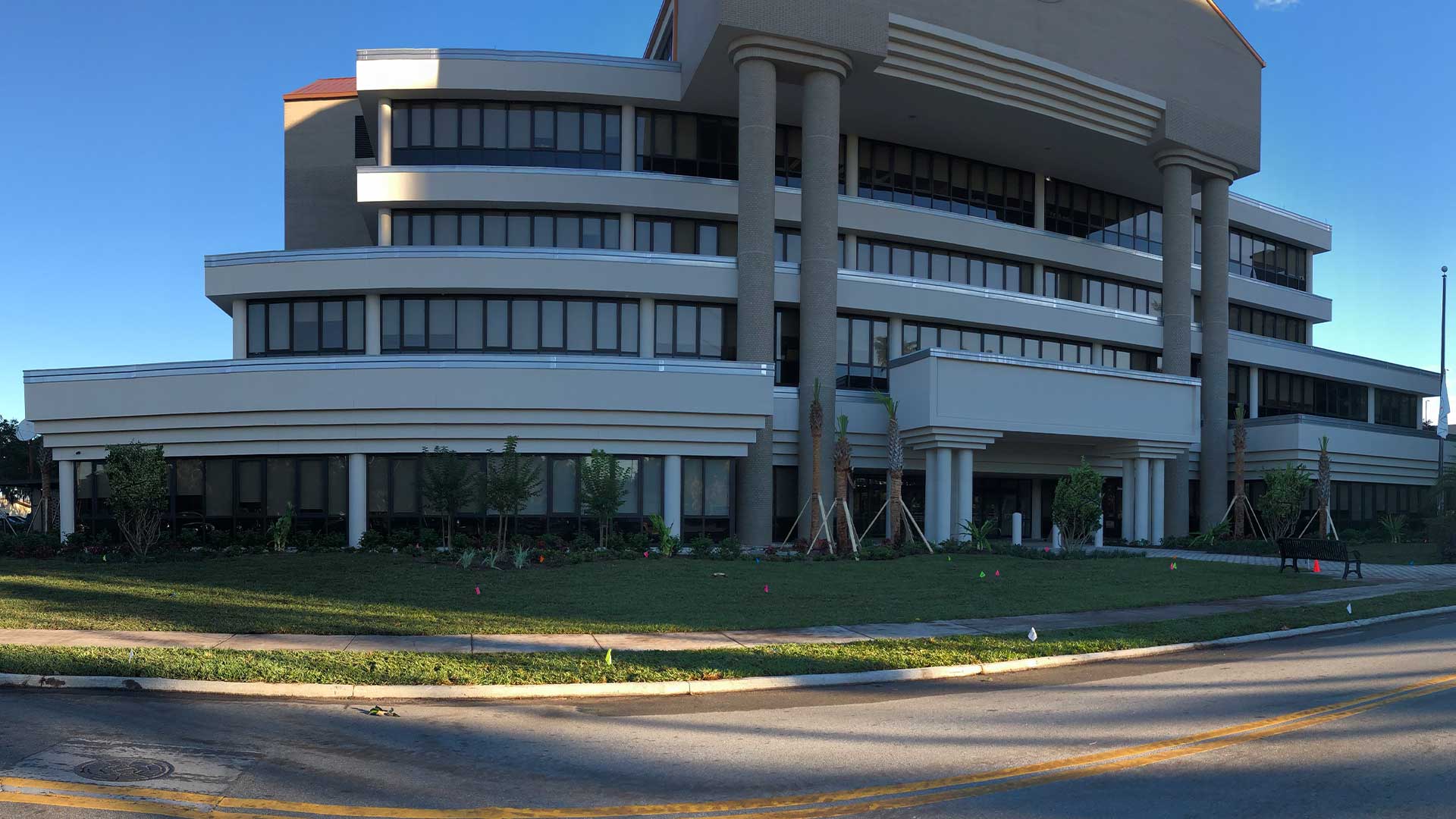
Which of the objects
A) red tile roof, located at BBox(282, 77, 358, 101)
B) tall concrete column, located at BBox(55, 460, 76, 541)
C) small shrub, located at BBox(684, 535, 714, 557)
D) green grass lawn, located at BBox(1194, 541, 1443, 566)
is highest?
red tile roof, located at BBox(282, 77, 358, 101)

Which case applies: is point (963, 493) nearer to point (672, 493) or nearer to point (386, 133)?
point (672, 493)

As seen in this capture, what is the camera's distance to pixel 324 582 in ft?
63.4

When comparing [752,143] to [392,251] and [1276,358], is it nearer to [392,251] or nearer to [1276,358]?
[392,251]

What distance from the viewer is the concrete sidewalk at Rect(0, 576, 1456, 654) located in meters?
13.1

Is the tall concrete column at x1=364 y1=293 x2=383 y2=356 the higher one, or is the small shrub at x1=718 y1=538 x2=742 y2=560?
the tall concrete column at x1=364 y1=293 x2=383 y2=356

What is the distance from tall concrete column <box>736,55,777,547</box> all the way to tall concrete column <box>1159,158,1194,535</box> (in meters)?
18.7

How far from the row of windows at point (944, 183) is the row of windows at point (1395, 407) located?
87.2ft

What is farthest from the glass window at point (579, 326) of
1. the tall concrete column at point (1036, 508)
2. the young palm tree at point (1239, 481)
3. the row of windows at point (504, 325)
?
the young palm tree at point (1239, 481)

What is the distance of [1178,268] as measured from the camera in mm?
40969

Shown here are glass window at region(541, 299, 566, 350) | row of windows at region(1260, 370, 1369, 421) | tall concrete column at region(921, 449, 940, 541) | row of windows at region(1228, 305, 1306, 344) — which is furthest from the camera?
row of windows at region(1228, 305, 1306, 344)

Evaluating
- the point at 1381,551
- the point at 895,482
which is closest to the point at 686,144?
the point at 895,482

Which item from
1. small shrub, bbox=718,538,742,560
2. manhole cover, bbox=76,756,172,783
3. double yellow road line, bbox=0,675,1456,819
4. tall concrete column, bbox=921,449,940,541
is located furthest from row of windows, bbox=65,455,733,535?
double yellow road line, bbox=0,675,1456,819

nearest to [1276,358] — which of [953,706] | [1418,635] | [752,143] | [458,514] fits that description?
[752,143]

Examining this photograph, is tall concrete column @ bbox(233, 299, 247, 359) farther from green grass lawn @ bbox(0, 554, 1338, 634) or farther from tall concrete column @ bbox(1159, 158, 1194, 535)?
tall concrete column @ bbox(1159, 158, 1194, 535)
